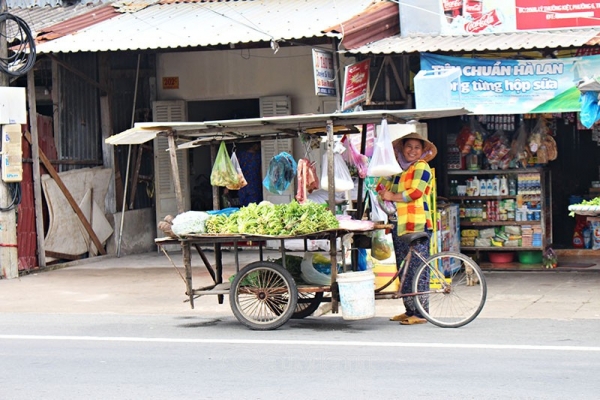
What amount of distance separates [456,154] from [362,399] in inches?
319

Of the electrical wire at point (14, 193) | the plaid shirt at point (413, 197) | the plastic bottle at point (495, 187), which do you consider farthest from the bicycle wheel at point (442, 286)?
the electrical wire at point (14, 193)

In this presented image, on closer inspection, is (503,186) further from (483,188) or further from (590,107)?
(590,107)

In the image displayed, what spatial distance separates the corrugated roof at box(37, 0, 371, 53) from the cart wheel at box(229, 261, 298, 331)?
14.3 feet

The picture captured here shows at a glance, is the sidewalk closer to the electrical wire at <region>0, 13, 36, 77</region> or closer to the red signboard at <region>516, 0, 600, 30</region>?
the electrical wire at <region>0, 13, 36, 77</region>

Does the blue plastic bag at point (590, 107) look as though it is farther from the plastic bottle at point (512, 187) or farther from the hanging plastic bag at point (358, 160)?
the plastic bottle at point (512, 187)

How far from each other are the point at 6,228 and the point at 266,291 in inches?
239

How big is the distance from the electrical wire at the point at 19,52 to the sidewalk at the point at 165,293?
10.0ft

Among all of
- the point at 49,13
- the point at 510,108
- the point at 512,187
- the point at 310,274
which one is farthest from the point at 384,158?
the point at 49,13

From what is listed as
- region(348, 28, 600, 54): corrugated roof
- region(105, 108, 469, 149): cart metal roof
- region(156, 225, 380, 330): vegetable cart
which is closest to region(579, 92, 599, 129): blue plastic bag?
region(348, 28, 600, 54): corrugated roof

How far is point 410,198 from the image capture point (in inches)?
369

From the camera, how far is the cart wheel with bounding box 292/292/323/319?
32.3ft

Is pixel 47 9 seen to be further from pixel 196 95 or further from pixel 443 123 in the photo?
pixel 443 123

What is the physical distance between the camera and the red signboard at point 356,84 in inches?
490

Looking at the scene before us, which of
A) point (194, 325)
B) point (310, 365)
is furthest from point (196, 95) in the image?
point (310, 365)
